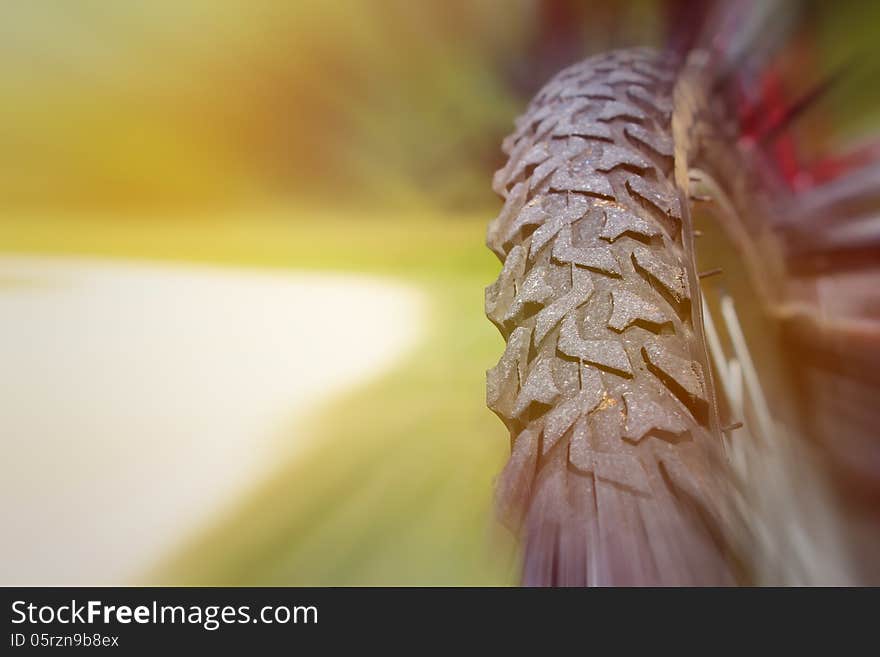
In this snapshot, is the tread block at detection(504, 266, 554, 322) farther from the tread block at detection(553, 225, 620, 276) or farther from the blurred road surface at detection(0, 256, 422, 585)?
the blurred road surface at detection(0, 256, 422, 585)

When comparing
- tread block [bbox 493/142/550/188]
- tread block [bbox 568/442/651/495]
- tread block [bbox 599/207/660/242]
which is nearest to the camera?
tread block [bbox 568/442/651/495]

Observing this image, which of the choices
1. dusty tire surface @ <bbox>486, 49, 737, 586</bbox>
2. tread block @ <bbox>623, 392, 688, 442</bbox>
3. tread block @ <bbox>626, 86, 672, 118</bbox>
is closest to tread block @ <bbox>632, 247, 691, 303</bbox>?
dusty tire surface @ <bbox>486, 49, 737, 586</bbox>

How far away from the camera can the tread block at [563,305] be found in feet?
1.57

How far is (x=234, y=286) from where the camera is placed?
0.75m

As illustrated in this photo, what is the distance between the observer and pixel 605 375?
45 centimetres

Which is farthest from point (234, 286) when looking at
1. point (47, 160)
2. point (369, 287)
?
point (47, 160)

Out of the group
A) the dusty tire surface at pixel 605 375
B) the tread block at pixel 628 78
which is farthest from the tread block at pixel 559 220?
the tread block at pixel 628 78

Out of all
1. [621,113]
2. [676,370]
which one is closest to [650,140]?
[621,113]

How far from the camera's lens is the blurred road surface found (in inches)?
21.1

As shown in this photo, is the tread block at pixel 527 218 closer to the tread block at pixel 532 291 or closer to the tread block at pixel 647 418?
the tread block at pixel 532 291

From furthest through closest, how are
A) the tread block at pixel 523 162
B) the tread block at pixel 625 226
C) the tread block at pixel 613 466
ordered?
the tread block at pixel 523 162 → the tread block at pixel 625 226 → the tread block at pixel 613 466

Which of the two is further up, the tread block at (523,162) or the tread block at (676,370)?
the tread block at (523,162)

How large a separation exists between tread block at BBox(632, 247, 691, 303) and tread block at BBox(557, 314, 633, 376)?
0.07m
